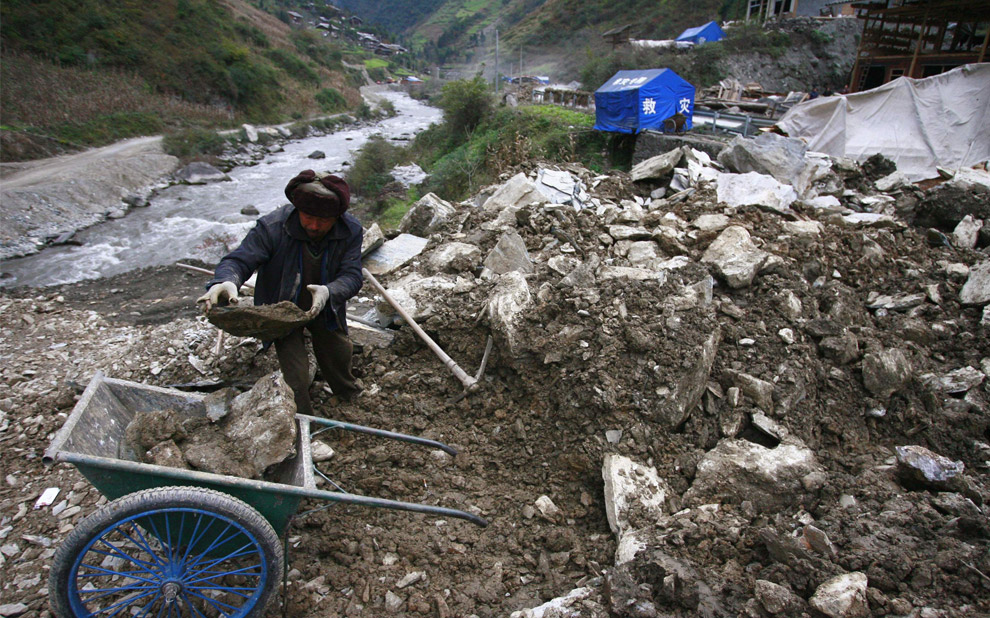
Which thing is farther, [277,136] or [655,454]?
[277,136]

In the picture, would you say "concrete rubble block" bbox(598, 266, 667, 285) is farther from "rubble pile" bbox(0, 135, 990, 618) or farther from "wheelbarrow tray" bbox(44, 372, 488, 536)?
"wheelbarrow tray" bbox(44, 372, 488, 536)

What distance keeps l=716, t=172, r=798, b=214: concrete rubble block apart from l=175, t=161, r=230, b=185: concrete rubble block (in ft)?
58.5

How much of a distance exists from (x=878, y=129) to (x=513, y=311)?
9.99m

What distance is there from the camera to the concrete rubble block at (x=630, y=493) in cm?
238

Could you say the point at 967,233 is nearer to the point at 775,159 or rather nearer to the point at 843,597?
the point at 775,159

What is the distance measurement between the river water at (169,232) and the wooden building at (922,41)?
62.6 ft

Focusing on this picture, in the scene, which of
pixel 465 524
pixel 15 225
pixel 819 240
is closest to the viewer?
pixel 465 524

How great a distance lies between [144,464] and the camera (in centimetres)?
175

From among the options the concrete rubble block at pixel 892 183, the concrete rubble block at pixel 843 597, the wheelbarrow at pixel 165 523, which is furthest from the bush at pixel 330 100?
the concrete rubble block at pixel 843 597

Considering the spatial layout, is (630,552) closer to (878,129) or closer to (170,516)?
(170,516)

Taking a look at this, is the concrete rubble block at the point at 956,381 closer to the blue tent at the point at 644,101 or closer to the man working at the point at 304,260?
the man working at the point at 304,260

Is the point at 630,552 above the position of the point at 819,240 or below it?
below

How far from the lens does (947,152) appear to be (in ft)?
29.0

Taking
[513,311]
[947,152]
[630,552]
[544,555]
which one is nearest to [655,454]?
[630,552]
